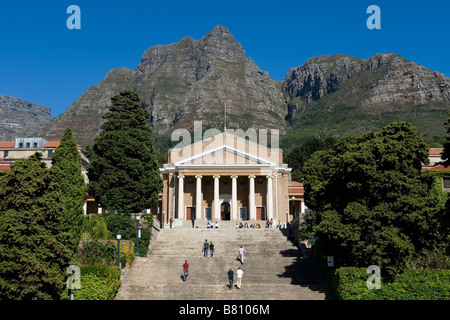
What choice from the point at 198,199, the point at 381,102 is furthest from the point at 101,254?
the point at 381,102

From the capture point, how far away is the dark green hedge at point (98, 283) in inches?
1029

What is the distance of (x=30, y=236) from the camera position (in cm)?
2197

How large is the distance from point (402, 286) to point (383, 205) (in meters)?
4.24

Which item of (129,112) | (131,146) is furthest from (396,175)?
(129,112)

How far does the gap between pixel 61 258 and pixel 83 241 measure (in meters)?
11.3

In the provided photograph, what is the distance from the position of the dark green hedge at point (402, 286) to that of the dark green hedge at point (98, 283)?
12.3m

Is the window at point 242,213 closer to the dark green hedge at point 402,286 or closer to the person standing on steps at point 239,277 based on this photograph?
the person standing on steps at point 239,277

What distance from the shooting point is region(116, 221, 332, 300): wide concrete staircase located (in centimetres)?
2834

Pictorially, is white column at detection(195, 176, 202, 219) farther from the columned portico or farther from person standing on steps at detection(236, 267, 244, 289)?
person standing on steps at detection(236, 267, 244, 289)

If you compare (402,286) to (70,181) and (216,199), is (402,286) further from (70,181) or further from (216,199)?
(216,199)

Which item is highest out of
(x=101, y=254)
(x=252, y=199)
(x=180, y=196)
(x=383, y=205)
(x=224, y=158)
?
(x=224, y=158)

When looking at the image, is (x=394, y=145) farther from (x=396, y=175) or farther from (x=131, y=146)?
(x=131, y=146)

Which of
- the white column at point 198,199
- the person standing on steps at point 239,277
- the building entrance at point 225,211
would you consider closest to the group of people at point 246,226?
the white column at point 198,199

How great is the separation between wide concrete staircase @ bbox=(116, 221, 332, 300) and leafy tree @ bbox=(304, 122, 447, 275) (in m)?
3.60
